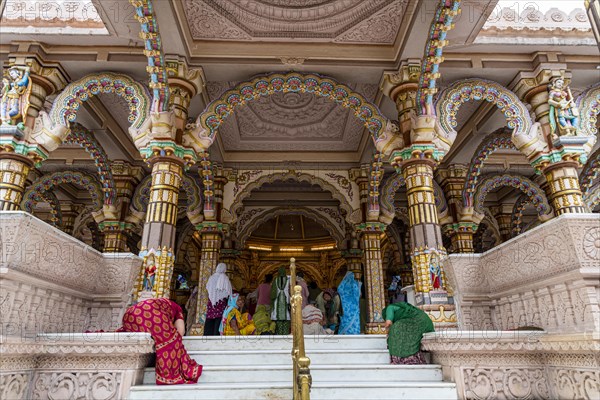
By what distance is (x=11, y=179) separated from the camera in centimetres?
527

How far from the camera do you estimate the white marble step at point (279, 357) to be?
3580 mm

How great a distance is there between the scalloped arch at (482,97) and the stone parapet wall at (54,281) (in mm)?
4806

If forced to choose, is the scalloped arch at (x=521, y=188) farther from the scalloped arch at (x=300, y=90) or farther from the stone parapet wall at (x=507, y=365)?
the stone parapet wall at (x=507, y=365)

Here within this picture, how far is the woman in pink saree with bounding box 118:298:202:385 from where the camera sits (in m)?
3.04

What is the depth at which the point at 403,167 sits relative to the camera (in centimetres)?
582

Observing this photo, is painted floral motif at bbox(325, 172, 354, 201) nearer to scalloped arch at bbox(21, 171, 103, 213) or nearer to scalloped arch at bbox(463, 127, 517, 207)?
scalloped arch at bbox(463, 127, 517, 207)

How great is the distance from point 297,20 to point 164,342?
4.80 m

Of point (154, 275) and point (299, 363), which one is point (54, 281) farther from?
point (299, 363)

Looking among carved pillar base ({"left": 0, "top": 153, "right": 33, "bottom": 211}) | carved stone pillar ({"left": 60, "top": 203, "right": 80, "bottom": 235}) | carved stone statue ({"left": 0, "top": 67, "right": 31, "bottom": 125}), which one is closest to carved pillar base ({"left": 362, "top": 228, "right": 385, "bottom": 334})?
carved pillar base ({"left": 0, "top": 153, "right": 33, "bottom": 211})

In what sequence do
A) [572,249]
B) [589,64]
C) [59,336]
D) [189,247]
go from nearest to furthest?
1. [572,249]
2. [59,336]
3. [589,64]
4. [189,247]

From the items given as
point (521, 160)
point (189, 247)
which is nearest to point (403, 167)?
point (521, 160)

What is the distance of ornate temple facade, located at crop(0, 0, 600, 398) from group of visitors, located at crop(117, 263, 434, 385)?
23 cm

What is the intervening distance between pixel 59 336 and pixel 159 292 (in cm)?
212

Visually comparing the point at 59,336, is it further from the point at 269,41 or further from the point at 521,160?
the point at 521,160
